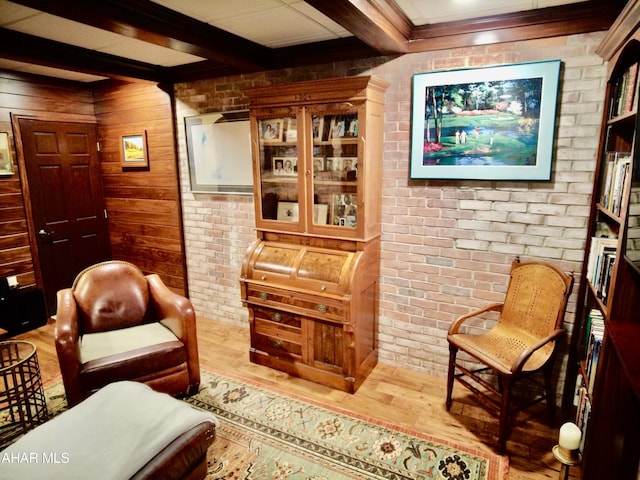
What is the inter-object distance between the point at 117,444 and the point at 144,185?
3131mm

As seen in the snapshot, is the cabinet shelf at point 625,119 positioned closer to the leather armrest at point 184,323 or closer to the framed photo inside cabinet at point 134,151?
the leather armrest at point 184,323

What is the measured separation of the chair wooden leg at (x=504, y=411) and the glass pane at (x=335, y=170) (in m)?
1.34

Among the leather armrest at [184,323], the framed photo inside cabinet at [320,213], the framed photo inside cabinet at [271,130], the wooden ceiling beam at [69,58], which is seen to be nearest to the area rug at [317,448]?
the leather armrest at [184,323]

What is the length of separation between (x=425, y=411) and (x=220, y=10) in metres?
2.86

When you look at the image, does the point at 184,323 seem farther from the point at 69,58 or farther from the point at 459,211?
the point at 69,58

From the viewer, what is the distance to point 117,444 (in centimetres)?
165

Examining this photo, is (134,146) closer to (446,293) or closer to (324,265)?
(324,265)

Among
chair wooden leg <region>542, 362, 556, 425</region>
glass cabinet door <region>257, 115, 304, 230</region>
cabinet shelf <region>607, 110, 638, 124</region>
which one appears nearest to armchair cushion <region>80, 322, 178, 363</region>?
glass cabinet door <region>257, 115, 304, 230</region>

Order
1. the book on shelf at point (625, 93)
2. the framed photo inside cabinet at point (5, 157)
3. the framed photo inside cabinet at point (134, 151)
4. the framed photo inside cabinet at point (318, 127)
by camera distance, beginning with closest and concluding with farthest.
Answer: the book on shelf at point (625, 93) < the framed photo inside cabinet at point (318, 127) < the framed photo inside cabinet at point (5, 157) < the framed photo inside cabinet at point (134, 151)

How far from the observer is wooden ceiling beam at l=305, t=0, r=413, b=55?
1.90 m

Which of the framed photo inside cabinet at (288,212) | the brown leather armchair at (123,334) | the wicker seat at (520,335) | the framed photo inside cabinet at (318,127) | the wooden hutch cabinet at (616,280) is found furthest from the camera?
the framed photo inside cabinet at (288,212)

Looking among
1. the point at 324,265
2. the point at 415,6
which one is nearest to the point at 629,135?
the point at 415,6

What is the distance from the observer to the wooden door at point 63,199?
13.1 feet

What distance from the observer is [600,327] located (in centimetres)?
209
